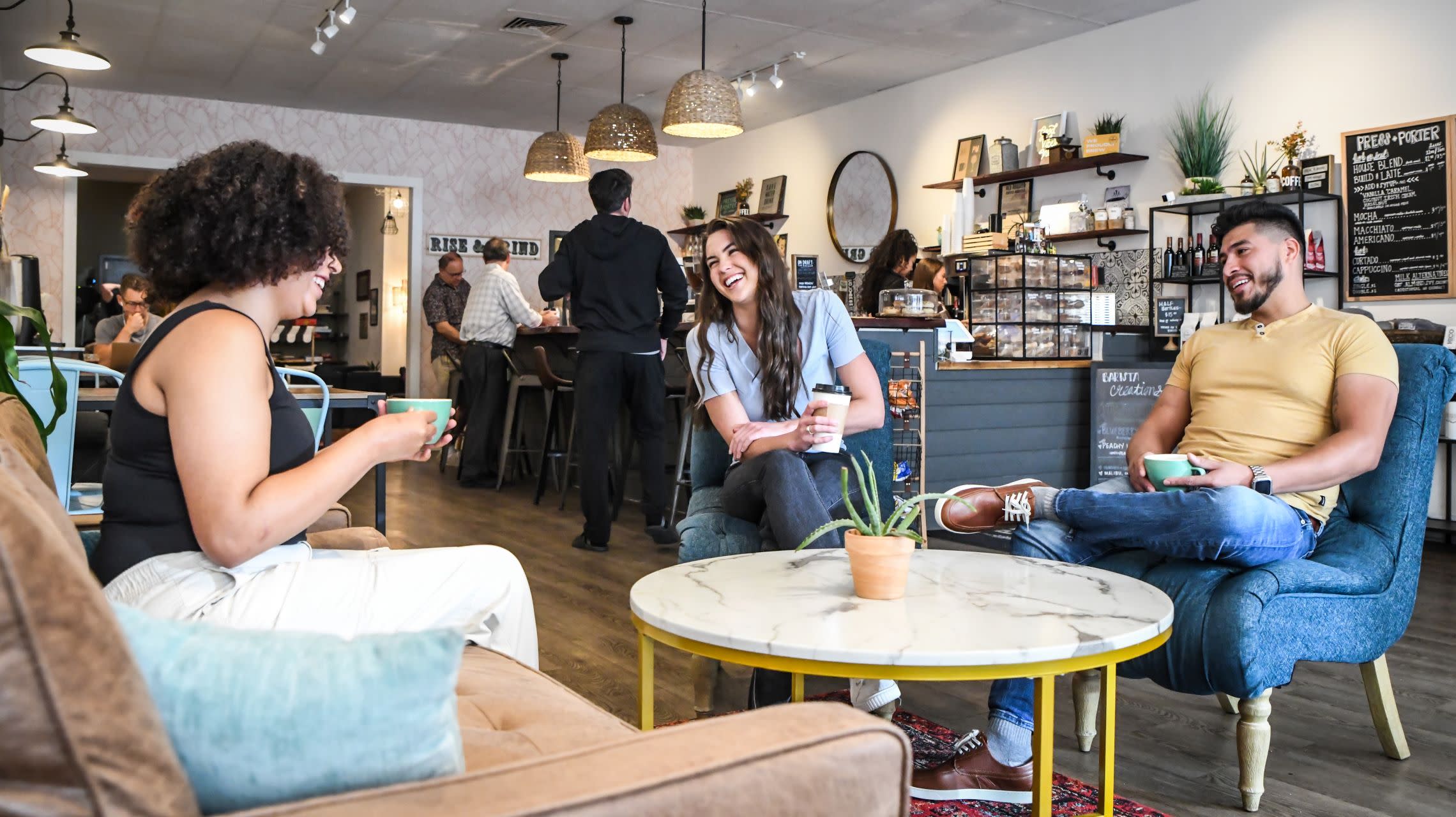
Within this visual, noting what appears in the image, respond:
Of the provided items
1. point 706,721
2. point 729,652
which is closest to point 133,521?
point 729,652

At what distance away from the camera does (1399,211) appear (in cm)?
505

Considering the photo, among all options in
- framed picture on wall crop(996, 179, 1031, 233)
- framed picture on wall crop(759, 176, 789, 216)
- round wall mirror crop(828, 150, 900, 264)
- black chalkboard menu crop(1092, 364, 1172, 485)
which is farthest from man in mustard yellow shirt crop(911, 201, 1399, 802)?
framed picture on wall crop(759, 176, 789, 216)

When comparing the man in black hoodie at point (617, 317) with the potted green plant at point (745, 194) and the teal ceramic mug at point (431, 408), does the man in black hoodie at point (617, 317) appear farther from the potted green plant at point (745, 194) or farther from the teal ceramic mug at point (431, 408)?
the potted green plant at point (745, 194)

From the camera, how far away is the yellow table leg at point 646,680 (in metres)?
1.68

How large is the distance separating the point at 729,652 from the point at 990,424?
3516mm

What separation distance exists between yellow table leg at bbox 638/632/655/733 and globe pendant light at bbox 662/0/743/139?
4242 millimetres

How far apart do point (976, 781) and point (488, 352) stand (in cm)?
524

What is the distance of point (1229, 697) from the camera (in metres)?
2.54

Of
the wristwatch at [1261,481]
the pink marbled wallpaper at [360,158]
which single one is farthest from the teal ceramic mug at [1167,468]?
the pink marbled wallpaper at [360,158]

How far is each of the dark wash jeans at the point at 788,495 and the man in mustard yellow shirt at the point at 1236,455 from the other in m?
0.28

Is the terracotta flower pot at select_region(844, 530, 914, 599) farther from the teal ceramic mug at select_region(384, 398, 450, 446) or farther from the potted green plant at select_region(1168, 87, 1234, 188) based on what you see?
the potted green plant at select_region(1168, 87, 1234, 188)

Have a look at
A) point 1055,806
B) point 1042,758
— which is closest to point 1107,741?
point 1042,758

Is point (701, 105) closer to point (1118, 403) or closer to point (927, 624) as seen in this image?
point (1118, 403)

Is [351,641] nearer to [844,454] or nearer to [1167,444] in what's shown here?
[844,454]
